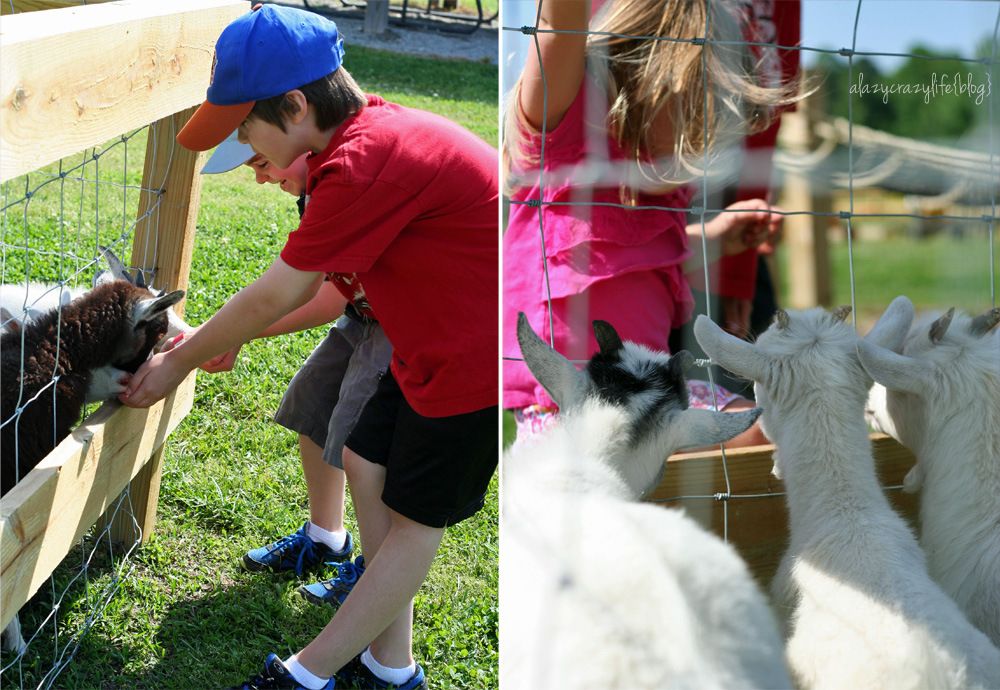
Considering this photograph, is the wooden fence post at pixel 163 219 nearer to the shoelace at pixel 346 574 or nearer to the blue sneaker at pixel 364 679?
the shoelace at pixel 346 574

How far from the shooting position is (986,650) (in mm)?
1664

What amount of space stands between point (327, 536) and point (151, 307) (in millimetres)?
995

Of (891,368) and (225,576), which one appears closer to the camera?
(891,368)

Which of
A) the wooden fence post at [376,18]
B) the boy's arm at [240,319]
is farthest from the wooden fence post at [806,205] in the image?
the wooden fence post at [376,18]

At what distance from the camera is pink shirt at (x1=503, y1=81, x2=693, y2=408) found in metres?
1.67

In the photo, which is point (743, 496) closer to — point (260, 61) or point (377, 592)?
point (377, 592)

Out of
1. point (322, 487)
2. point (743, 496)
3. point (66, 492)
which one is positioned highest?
point (743, 496)

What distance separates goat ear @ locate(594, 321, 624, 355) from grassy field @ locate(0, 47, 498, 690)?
1566 mm

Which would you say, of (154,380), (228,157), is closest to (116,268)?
(228,157)

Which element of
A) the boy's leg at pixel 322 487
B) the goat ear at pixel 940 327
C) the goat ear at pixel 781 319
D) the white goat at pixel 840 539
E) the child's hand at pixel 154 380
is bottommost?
the boy's leg at pixel 322 487

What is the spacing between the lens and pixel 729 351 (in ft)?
5.53

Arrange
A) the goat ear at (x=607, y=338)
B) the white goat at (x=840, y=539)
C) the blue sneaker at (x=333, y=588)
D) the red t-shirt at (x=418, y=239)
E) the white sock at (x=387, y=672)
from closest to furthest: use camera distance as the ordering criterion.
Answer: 1. the white goat at (x=840, y=539)
2. the goat ear at (x=607, y=338)
3. the red t-shirt at (x=418, y=239)
4. the white sock at (x=387, y=672)
5. the blue sneaker at (x=333, y=588)

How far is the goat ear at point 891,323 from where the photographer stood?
5.85ft

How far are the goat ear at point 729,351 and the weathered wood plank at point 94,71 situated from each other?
127 centimetres
